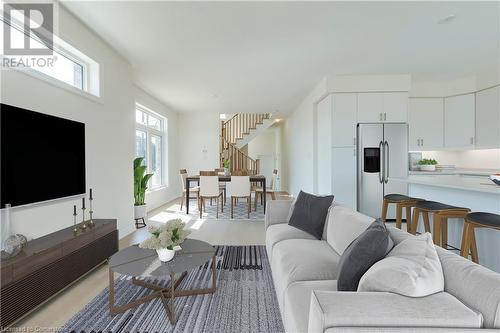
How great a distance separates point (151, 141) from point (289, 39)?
450 cm

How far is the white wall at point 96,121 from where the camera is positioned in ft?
7.17

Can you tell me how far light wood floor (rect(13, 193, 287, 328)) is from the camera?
73.5 inches

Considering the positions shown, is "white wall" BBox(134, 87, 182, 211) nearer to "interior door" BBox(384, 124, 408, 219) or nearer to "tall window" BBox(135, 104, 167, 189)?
"tall window" BBox(135, 104, 167, 189)

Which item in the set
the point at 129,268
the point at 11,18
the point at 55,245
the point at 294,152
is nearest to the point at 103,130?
the point at 11,18

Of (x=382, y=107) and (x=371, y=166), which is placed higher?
(x=382, y=107)

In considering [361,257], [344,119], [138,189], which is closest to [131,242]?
[138,189]

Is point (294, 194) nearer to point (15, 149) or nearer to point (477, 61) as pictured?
point (477, 61)

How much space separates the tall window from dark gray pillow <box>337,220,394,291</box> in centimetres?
536

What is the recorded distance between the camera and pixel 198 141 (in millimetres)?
7996

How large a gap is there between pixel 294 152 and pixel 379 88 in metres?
3.50

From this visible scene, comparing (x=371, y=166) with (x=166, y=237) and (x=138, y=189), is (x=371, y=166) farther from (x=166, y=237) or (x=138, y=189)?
(x=138, y=189)

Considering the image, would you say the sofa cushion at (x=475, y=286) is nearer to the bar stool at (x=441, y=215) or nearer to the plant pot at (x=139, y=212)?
the bar stool at (x=441, y=215)

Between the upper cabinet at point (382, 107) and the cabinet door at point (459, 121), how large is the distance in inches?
49.1

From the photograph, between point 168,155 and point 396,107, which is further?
point 168,155
